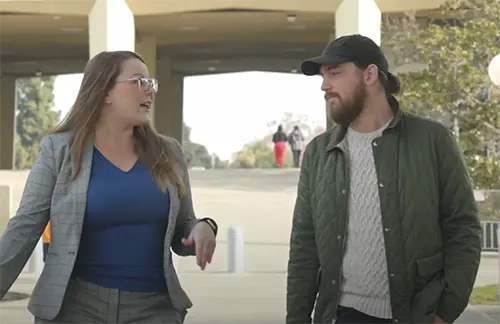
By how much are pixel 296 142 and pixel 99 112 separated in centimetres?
3652

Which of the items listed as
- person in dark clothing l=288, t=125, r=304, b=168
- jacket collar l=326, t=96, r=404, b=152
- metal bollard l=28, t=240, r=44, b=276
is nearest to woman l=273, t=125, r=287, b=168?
person in dark clothing l=288, t=125, r=304, b=168

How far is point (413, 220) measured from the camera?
3.16 metres

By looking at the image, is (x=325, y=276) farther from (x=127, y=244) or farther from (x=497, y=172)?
(x=497, y=172)

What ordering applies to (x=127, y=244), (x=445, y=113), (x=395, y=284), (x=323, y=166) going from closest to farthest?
(x=127, y=244), (x=395, y=284), (x=323, y=166), (x=445, y=113)

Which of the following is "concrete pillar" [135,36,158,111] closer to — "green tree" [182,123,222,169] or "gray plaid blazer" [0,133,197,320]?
"green tree" [182,123,222,169]

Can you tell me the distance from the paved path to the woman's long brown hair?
22.5ft

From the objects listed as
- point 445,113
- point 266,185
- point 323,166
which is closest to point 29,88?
point 266,185

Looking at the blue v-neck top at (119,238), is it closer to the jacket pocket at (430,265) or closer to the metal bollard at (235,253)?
the jacket pocket at (430,265)

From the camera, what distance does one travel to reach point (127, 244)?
296 cm

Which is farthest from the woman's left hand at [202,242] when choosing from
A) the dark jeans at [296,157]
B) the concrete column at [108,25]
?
the dark jeans at [296,157]

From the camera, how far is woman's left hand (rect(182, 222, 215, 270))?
2982 millimetres

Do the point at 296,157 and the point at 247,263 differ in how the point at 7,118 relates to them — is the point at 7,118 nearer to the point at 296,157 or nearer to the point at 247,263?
the point at 296,157

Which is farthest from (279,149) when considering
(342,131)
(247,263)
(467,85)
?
(342,131)

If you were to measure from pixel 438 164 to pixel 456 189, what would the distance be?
4.4 inches
